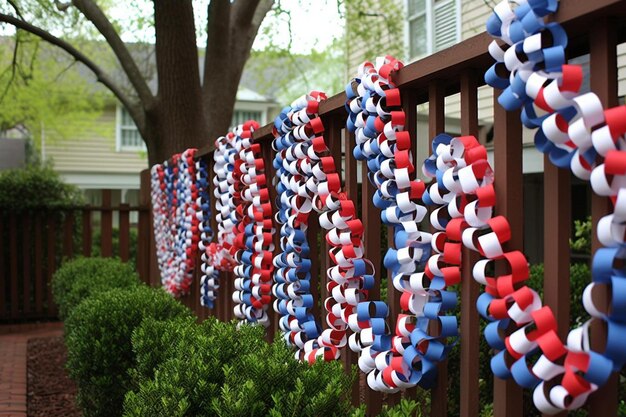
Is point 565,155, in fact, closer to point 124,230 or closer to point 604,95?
point 604,95

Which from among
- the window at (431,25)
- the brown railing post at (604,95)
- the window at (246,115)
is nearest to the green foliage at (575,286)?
the brown railing post at (604,95)

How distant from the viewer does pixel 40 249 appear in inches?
392

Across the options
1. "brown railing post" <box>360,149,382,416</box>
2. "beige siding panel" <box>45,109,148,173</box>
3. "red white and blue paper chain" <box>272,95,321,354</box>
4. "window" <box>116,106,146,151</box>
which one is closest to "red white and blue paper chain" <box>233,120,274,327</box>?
"red white and blue paper chain" <box>272,95,321,354</box>

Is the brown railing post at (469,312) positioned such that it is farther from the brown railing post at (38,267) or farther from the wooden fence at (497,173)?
the brown railing post at (38,267)

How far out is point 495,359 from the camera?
5.56 feet

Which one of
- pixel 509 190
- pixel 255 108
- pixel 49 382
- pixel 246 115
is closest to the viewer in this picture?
pixel 509 190

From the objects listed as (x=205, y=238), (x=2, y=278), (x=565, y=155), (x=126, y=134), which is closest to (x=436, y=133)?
(x=565, y=155)

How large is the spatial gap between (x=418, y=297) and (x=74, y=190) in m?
9.48

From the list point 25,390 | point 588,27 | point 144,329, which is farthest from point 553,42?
point 25,390

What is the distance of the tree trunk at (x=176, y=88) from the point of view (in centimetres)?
793

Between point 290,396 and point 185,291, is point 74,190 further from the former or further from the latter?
point 290,396

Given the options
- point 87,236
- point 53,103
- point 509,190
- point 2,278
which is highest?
point 53,103

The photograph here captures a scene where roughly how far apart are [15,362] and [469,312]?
6.61 meters

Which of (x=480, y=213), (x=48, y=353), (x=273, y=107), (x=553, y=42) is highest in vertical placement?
(x=273, y=107)
